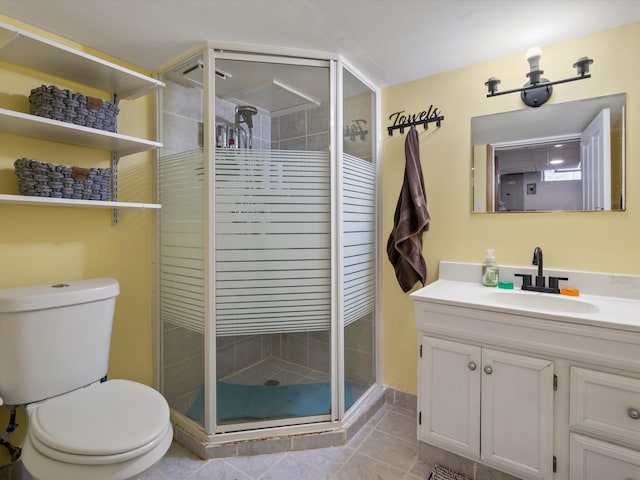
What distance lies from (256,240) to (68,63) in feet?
3.80

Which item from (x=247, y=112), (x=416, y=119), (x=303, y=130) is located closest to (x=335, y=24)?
(x=303, y=130)

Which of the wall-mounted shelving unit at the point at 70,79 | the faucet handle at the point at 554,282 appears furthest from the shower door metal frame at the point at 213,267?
the faucet handle at the point at 554,282

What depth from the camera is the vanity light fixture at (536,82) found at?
4.95ft

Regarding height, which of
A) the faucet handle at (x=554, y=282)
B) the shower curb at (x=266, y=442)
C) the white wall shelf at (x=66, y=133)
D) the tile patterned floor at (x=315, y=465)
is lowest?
the tile patterned floor at (x=315, y=465)

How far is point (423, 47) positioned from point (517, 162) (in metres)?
0.78

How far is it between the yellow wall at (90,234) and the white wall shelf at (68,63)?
0.24 ft

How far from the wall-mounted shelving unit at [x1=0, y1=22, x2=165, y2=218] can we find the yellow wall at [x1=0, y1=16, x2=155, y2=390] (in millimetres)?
57

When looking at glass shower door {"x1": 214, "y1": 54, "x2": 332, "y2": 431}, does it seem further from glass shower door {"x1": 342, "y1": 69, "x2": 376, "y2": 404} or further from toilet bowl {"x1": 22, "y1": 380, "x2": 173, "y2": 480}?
toilet bowl {"x1": 22, "y1": 380, "x2": 173, "y2": 480}

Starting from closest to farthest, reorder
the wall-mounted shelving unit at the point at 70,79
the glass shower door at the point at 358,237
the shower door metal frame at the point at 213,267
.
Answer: the wall-mounted shelving unit at the point at 70,79 < the shower door metal frame at the point at 213,267 < the glass shower door at the point at 358,237

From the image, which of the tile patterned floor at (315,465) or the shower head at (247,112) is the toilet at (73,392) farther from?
the shower head at (247,112)

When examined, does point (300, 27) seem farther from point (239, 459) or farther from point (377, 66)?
point (239, 459)

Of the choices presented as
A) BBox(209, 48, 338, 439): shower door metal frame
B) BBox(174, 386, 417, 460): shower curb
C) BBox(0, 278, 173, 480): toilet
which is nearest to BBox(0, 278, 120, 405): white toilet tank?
BBox(0, 278, 173, 480): toilet

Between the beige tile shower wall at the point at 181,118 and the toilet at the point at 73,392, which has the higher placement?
the beige tile shower wall at the point at 181,118

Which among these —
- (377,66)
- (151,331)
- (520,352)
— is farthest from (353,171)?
(151,331)
